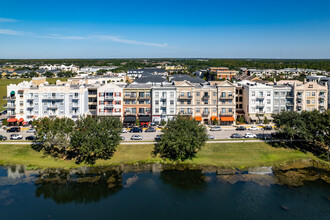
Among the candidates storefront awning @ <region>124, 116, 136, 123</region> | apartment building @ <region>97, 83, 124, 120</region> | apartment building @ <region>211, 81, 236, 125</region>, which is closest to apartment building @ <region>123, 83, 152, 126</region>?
storefront awning @ <region>124, 116, 136, 123</region>

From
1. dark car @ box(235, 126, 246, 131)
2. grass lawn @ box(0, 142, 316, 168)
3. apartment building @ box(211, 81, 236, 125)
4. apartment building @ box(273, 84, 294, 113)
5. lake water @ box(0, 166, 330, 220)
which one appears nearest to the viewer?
lake water @ box(0, 166, 330, 220)

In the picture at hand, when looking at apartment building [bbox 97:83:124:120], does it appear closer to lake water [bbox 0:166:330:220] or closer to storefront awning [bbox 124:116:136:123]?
storefront awning [bbox 124:116:136:123]

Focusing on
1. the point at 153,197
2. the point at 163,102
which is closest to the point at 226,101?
the point at 163,102

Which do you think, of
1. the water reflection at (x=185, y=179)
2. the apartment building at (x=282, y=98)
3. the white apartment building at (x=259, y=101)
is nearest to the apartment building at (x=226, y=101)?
the white apartment building at (x=259, y=101)

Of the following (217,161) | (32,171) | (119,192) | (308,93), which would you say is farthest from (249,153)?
(32,171)

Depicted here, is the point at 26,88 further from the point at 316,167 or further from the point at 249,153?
the point at 316,167

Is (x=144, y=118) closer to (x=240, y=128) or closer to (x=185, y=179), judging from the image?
(x=240, y=128)
